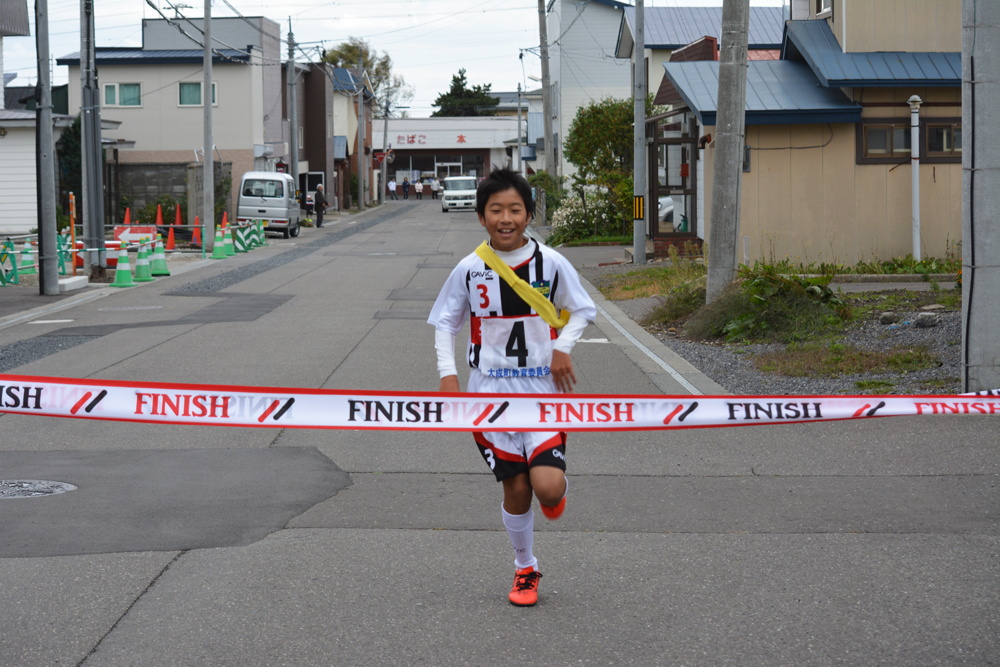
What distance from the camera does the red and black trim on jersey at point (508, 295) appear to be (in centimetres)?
455

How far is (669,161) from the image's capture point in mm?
27375

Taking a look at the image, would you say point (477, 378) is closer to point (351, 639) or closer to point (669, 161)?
point (351, 639)

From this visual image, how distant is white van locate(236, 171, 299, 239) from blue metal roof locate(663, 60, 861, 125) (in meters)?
19.9

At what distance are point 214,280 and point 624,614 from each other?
1908 cm

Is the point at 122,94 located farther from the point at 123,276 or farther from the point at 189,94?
the point at 123,276

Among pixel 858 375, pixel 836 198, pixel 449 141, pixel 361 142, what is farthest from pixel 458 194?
pixel 858 375

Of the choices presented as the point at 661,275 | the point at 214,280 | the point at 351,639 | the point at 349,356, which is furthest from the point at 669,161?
the point at 351,639

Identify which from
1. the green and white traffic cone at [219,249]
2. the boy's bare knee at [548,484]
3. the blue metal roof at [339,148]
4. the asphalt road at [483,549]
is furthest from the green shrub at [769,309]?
the blue metal roof at [339,148]

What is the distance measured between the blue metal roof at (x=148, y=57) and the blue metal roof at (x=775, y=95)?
28007mm

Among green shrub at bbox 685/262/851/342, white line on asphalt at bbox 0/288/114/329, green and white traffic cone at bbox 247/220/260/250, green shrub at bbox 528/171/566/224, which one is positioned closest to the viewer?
green shrub at bbox 685/262/851/342

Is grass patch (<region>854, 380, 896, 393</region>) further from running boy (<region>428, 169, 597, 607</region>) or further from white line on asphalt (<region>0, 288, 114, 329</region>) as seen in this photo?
white line on asphalt (<region>0, 288, 114, 329</region>)

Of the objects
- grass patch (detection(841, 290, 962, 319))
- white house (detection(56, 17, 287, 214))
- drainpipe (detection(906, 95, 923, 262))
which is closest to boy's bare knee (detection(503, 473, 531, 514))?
grass patch (detection(841, 290, 962, 319))

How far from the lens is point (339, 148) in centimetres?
7131

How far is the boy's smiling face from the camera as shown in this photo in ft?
14.8
